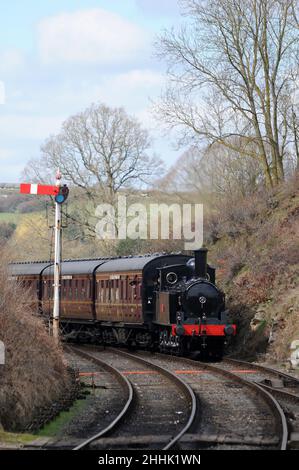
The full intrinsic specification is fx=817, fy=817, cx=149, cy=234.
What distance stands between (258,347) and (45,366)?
1116 centimetres

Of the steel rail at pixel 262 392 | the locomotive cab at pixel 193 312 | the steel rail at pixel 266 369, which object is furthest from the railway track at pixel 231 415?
the locomotive cab at pixel 193 312

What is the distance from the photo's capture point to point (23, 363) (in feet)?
51.9

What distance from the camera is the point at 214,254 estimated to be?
3697cm

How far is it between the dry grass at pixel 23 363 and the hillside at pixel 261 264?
877 centimetres

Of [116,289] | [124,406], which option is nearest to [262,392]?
[124,406]

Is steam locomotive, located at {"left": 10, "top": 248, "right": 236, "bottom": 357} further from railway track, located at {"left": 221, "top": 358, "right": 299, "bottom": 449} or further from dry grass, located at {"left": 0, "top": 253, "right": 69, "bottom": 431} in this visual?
dry grass, located at {"left": 0, "top": 253, "right": 69, "bottom": 431}

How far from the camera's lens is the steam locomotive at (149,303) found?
2538cm

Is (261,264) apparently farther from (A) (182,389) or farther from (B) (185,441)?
(B) (185,441)

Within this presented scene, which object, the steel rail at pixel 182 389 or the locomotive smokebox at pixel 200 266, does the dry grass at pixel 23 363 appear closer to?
the steel rail at pixel 182 389

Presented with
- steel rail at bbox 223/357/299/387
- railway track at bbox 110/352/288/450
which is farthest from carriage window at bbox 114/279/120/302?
railway track at bbox 110/352/288/450

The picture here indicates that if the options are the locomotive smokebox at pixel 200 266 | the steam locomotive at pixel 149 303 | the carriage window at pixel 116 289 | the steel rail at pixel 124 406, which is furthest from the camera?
the carriage window at pixel 116 289

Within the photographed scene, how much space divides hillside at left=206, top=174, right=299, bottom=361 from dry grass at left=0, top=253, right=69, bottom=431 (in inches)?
345

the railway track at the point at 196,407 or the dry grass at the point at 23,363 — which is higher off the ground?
the dry grass at the point at 23,363
